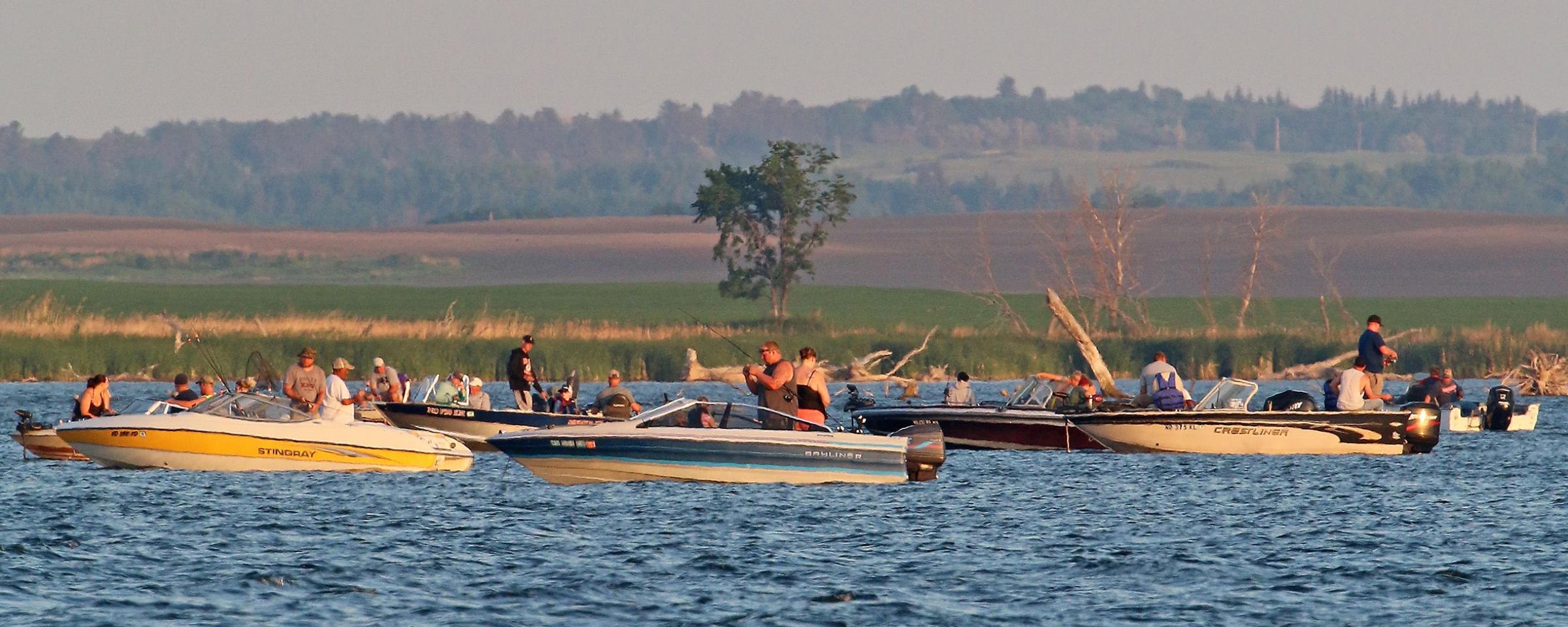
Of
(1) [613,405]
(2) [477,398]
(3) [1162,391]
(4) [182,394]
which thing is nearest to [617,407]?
(1) [613,405]

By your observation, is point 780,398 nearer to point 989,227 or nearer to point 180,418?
point 180,418

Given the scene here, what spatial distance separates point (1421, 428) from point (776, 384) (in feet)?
40.8

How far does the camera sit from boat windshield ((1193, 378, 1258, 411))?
33.5 m

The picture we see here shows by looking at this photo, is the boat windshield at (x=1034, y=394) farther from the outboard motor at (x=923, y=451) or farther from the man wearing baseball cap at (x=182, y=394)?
the man wearing baseball cap at (x=182, y=394)

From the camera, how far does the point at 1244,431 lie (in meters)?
33.3

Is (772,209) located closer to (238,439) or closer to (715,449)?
(238,439)

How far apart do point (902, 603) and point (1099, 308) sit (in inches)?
2462

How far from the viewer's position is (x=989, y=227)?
18025 centimetres

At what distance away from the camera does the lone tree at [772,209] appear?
96875 mm

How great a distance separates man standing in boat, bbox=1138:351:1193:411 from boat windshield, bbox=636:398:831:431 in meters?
7.89

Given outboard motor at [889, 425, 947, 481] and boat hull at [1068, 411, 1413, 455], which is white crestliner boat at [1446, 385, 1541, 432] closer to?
boat hull at [1068, 411, 1413, 455]

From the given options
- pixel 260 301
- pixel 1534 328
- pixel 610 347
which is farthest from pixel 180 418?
Result: pixel 260 301

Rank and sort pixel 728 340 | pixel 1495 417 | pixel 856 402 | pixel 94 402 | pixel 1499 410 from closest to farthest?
pixel 94 402 < pixel 856 402 < pixel 1499 410 < pixel 1495 417 < pixel 728 340

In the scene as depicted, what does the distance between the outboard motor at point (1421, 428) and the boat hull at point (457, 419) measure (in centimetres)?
1328
